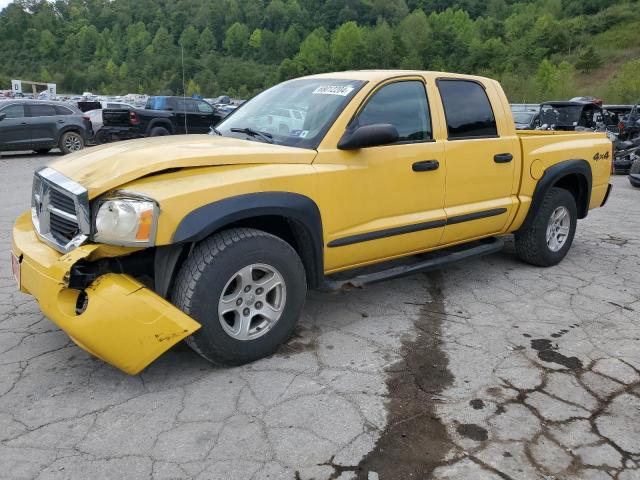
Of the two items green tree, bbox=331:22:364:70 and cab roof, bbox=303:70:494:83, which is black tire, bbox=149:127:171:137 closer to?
cab roof, bbox=303:70:494:83

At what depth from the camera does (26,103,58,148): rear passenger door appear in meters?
14.7

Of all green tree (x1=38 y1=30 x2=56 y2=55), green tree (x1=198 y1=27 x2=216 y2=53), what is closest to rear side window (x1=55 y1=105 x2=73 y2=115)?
green tree (x1=198 y1=27 x2=216 y2=53)

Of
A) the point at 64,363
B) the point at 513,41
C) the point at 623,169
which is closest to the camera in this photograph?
the point at 64,363

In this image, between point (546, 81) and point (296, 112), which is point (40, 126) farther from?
point (546, 81)

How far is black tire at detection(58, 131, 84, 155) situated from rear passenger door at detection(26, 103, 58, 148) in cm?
20

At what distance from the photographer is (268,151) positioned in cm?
328

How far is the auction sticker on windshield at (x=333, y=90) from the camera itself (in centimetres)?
373

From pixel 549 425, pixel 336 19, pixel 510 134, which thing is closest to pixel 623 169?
pixel 510 134

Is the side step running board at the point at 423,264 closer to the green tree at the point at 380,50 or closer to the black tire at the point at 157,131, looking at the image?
the black tire at the point at 157,131

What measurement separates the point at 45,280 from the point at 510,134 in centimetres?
363

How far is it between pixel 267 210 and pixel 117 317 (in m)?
0.97

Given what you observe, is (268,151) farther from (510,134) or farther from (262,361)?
(510,134)

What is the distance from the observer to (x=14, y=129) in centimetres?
1441

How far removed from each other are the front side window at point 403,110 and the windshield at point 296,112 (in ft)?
0.55
